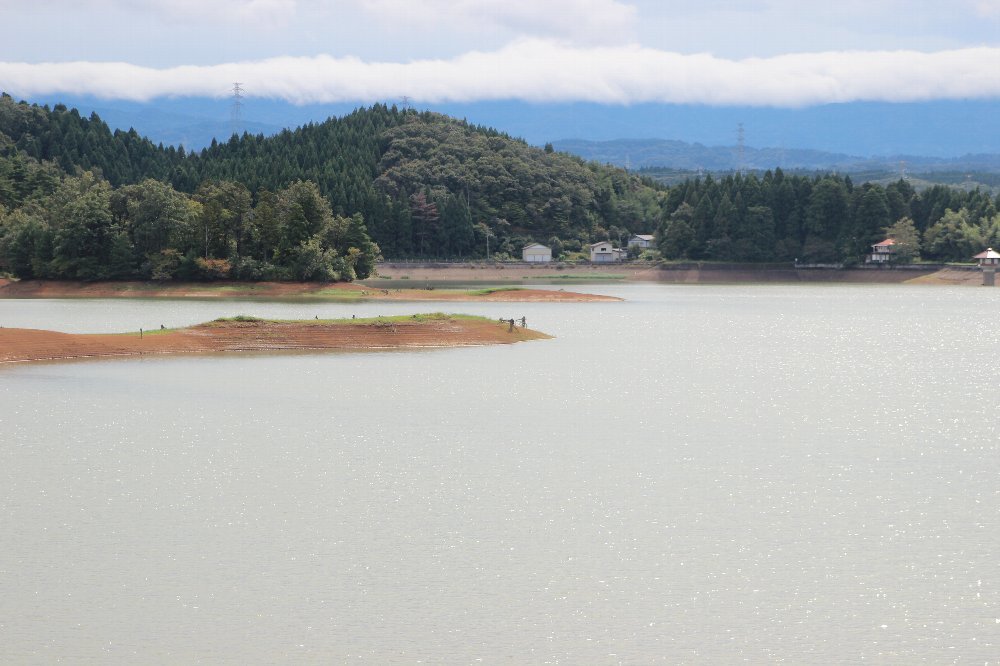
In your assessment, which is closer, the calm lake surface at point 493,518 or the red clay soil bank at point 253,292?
the calm lake surface at point 493,518

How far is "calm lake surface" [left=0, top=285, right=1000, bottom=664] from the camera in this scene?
24.6 m

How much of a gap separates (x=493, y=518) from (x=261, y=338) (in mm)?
51474

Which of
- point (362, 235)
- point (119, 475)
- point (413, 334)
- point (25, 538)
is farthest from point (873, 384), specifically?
point (362, 235)

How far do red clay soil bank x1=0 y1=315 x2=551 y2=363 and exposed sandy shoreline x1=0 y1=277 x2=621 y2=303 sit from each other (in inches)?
2193

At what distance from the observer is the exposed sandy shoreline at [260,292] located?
145875 millimetres

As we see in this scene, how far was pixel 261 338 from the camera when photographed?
82.4 meters

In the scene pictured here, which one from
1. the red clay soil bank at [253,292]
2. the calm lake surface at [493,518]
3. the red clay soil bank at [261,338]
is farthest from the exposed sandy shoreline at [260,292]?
the calm lake surface at [493,518]

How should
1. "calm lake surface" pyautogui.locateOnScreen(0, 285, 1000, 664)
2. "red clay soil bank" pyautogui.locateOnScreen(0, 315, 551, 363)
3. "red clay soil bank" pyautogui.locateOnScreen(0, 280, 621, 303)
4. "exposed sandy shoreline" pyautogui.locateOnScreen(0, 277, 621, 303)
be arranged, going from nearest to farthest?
"calm lake surface" pyautogui.locateOnScreen(0, 285, 1000, 664), "red clay soil bank" pyautogui.locateOnScreen(0, 315, 551, 363), "exposed sandy shoreline" pyautogui.locateOnScreen(0, 277, 621, 303), "red clay soil bank" pyautogui.locateOnScreen(0, 280, 621, 303)

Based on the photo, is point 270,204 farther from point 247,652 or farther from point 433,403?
point 247,652

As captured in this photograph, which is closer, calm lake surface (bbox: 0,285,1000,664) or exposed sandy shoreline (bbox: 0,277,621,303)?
calm lake surface (bbox: 0,285,1000,664)

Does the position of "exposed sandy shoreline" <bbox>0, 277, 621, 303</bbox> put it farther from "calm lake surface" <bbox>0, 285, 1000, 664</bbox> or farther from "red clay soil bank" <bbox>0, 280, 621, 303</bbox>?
"calm lake surface" <bbox>0, 285, 1000, 664</bbox>

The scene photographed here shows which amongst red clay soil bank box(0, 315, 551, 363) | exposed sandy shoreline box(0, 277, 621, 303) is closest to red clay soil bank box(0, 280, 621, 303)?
exposed sandy shoreline box(0, 277, 621, 303)

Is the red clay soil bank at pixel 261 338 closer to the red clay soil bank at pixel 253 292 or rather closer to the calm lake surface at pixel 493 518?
the calm lake surface at pixel 493 518

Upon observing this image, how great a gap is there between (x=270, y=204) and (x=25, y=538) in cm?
12863
